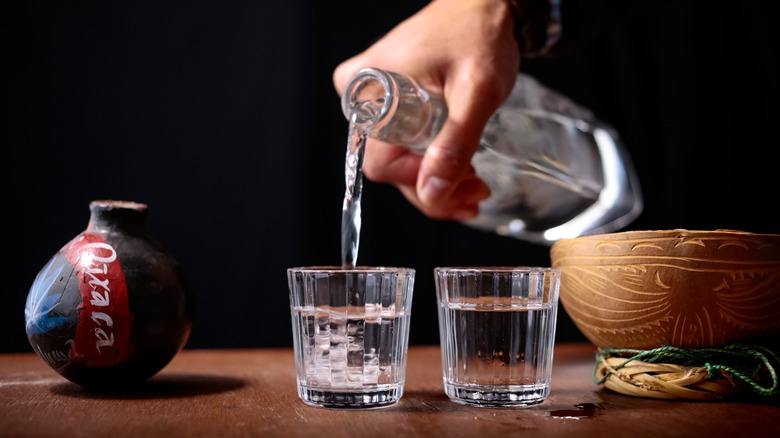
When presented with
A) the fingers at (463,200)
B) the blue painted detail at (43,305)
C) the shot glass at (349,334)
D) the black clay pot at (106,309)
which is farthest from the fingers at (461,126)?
the blue painted detail at (43,305)

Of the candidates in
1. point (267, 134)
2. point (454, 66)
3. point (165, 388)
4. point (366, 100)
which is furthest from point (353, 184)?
point (267, 134)

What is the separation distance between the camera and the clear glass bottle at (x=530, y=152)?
91 centimetres

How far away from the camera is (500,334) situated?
2.32 feet

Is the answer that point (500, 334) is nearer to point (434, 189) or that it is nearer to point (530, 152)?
point (434, 189)

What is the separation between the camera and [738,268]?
72cm

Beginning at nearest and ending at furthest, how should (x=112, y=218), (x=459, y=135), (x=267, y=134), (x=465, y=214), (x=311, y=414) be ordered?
(x=311, y=414), (x=112, y=218), (x=459, y=135), (x=465, y=214), (x=267, y=134)

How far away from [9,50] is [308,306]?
1441mm

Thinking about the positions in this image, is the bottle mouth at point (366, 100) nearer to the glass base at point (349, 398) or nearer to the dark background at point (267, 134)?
the glass base at point (349, 398)

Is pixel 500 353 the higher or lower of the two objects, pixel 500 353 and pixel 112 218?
the lower

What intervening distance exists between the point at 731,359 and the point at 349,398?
1.42 feet

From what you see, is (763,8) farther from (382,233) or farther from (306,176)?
(306,176)

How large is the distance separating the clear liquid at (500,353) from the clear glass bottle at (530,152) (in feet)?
1.03

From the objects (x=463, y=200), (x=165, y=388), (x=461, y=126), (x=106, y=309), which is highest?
(x=461, y=126)

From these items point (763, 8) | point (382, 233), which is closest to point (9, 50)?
point (382, 233)
